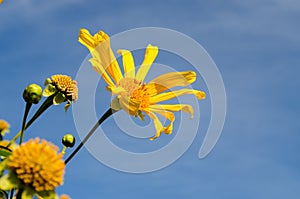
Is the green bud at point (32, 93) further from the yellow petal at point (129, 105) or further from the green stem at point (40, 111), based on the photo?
the yellow petal at point (129, 105)

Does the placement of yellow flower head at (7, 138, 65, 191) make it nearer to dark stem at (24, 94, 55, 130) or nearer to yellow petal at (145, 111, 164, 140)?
dark stem at (24, 94, 55, 130)

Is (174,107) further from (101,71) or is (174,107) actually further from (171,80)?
(101,71)

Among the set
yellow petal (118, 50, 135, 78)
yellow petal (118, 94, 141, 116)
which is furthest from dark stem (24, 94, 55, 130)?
yellow petal (118, 50, 135, 78)

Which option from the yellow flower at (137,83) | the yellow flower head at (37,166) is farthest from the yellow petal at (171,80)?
the yellow flower head at (37,166)

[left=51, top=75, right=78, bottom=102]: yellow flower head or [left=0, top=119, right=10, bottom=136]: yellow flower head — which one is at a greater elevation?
[left=0, top=119, right=10, bottom=136]: yellow flower head

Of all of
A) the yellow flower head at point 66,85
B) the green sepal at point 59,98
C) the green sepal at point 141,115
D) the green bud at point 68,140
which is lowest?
the green bud at point 68,140

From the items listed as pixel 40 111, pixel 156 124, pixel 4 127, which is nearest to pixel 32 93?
pixel 40 111

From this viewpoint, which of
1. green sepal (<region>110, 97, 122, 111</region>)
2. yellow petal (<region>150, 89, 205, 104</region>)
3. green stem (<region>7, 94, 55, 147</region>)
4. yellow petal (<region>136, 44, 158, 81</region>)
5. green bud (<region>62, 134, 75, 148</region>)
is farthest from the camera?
yellow petal (<region>136, 44, 158, 81</region>)
